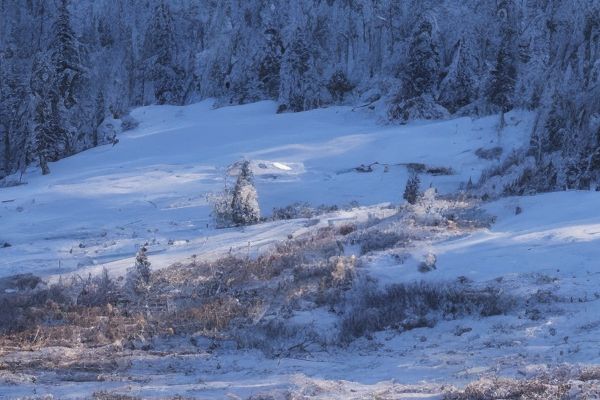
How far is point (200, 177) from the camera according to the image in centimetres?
A: 2520

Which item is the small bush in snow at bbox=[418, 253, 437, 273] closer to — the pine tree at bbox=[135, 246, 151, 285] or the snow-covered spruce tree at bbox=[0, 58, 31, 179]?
the pine tree at bbox=[135, 246, 151, 285]

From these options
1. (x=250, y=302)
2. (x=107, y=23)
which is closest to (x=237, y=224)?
(x=250, y=302)

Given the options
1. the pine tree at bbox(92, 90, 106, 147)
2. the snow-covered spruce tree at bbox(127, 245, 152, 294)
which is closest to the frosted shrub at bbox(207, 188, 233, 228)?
the snow-covered spruce tree at bbox(127, 245, 152, 294)

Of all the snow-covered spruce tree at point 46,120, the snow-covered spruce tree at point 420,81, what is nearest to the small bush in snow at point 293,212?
the snow-covered spruce tree at point 46,120

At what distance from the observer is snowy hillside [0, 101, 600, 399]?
280 inches

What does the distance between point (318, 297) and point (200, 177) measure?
1554 centimetres

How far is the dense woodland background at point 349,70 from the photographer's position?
23.3m

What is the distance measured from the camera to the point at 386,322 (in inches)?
355

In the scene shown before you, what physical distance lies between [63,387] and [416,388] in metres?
3.34

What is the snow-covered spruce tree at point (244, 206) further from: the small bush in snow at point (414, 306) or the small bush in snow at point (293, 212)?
the small bush in snow at point (414, 306)

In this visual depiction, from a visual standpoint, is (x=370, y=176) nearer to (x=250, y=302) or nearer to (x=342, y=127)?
(x=342, y=127)

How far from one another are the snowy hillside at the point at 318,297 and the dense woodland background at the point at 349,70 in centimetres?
618

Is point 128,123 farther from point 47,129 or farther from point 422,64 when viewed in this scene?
point 422,64

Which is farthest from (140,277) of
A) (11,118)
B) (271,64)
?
(11,118)
